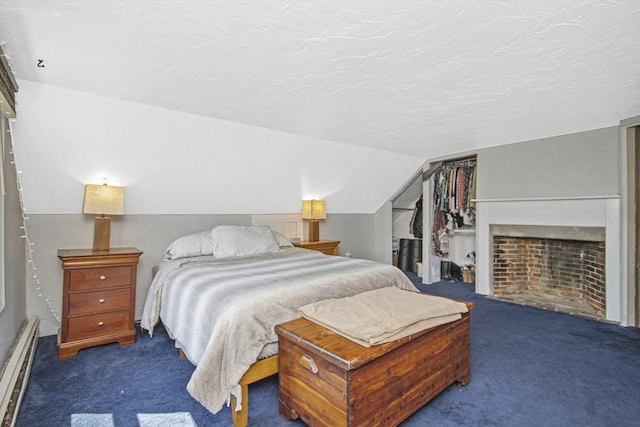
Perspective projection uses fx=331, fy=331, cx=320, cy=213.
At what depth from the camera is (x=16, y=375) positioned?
1.89 meters

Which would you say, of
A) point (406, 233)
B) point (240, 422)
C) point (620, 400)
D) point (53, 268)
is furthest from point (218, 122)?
point (406, 233)

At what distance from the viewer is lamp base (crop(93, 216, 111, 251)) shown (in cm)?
297

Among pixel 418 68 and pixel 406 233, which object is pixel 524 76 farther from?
pixel 406 233

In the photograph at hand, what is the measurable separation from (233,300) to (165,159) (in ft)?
5.91

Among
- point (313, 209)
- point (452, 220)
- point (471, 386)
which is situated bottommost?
point (471, 386)

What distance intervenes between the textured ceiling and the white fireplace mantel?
980 mm

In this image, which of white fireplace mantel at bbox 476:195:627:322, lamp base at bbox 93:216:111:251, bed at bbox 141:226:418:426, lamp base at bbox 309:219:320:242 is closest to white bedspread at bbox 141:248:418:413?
bed at bbox 141:226:418:426

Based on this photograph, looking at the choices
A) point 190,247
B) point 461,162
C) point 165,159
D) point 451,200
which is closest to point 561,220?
point 451,200

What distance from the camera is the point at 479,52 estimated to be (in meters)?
1.84

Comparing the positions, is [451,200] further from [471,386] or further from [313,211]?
[471,386]

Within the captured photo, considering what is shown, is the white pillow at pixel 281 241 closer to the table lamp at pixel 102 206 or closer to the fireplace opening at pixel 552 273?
the table lamp at pixel 102 206

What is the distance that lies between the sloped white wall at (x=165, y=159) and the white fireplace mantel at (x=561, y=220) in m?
1.47

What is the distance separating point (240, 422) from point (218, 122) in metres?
2.32

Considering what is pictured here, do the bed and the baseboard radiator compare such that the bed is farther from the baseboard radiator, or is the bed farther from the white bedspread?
the baseboard radiator
